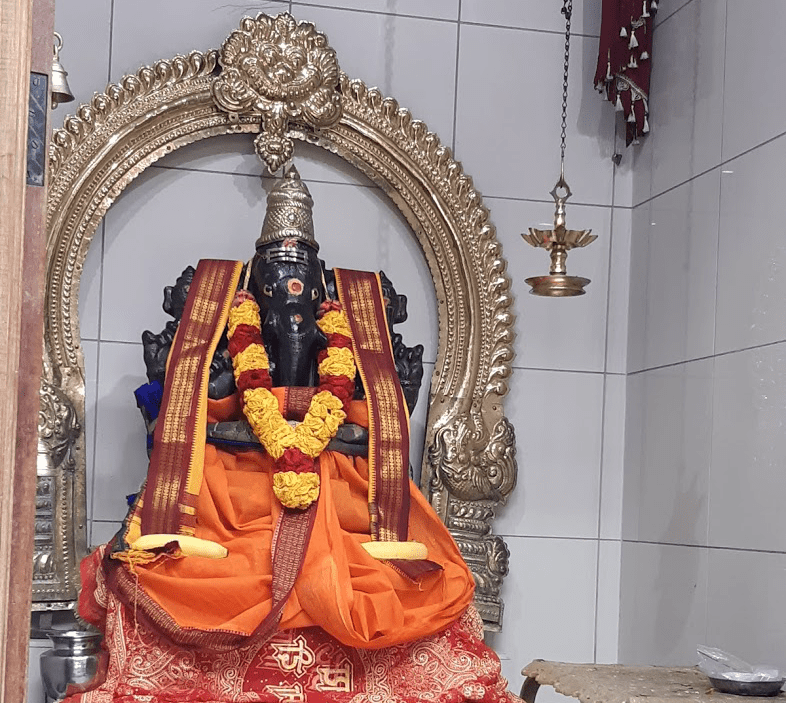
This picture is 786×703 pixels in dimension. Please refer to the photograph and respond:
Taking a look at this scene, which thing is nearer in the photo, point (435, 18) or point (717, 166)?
point (717, 166)

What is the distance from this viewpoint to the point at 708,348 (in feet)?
13.3

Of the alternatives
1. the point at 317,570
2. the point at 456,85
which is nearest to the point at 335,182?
the point at 456,85

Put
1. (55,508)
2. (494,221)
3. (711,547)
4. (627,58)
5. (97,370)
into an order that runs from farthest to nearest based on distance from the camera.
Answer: (494,221) < (627,58) < (97,370) < (55,508) < (711,547)

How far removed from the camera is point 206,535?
3.46 metres

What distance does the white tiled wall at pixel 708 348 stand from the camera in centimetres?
362

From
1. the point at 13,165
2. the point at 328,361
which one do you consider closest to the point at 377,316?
the point at 328,361

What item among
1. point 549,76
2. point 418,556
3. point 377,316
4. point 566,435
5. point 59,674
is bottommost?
point 59,674

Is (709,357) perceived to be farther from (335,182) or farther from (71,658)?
(71,658)

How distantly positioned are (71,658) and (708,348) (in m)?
2.38

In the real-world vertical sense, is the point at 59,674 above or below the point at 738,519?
below

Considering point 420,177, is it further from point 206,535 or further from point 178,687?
point 178,687

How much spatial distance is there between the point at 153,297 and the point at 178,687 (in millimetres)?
1612

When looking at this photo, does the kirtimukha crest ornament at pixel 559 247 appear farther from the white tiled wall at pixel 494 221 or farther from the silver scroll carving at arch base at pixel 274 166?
the white tiled wall at pixel 494 221

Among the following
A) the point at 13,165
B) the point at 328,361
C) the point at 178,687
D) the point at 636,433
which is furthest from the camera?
the point at 636,433
